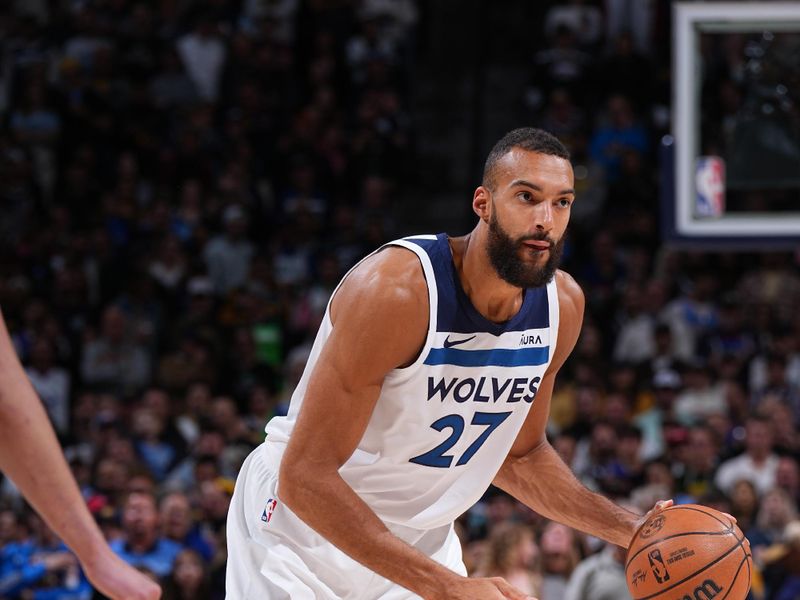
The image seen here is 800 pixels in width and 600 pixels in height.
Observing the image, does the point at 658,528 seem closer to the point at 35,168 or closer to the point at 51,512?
the point at 51,512

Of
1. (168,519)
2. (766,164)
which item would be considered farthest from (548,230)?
(168,519)

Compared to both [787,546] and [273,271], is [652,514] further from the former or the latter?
[273,271]

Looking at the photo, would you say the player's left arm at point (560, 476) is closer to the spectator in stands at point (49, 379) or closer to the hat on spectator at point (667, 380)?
the hat on spectator at point (667, 380)

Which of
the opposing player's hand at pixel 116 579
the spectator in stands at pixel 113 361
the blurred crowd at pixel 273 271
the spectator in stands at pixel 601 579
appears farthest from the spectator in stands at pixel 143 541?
the opposing player's hand at pixel 116 579

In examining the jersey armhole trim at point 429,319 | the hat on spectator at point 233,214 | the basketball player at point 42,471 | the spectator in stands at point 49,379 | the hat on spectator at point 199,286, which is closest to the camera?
the basketball player at point 42,471

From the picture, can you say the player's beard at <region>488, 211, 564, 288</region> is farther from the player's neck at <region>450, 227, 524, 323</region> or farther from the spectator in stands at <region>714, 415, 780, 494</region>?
the spectator in stands at <region>714, 415, 780, 494</region>

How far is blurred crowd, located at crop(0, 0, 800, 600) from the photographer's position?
837cm

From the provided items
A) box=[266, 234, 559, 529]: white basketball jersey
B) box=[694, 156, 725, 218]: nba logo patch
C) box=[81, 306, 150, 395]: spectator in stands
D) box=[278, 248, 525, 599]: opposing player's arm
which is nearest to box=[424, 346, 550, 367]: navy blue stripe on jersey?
box=[266, 234, 559, 529]: white basketball jersey

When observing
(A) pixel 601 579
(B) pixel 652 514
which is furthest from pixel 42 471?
(A) pixel 601 579

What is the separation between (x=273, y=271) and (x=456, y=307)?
26.0ft

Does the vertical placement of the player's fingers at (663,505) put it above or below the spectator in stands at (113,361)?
above

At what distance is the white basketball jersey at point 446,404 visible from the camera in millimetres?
3564

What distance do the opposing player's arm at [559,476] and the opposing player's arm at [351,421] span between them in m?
0.65

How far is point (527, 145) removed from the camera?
3.54m
